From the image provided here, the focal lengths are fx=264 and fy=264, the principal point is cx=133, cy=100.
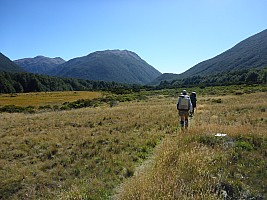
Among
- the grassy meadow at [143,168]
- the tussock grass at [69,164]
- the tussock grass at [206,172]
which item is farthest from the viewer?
the tussock grass at [69,164]

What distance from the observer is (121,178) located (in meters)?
7.67

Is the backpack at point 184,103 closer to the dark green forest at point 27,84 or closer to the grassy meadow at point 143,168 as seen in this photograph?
the grassy meadow at point 143,168

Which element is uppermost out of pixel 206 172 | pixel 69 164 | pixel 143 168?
pixel 206 172

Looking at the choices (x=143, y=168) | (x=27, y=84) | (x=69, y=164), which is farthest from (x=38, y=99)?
(x=143, y=168)

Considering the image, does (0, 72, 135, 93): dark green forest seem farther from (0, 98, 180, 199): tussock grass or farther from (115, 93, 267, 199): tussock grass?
(115, 93, 267, 199): tussock grass

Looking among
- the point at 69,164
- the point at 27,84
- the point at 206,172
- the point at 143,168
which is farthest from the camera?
the point at 27,84

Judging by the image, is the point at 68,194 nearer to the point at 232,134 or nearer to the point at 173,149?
the point at 173,149

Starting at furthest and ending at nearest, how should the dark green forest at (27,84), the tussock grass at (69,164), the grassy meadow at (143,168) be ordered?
the dark green forest at (27,84), the tussock grass at (69,164), the grassy meadow at (143,168)

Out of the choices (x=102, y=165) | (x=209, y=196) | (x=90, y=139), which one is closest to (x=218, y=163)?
(x=209, y=196)

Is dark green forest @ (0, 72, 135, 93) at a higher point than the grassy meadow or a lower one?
higher

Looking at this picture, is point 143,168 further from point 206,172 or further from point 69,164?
point 69,164

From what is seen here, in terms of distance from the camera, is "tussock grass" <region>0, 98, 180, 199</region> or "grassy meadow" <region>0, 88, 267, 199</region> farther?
"tussock grass" <region>0, 98, 180, 199</region>

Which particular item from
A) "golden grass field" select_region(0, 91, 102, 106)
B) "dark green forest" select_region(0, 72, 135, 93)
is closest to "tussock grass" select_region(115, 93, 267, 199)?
"golden grass field" select_region(0, 91, 102, 106)

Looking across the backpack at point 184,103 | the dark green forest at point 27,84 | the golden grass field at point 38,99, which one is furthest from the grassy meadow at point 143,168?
the dark green forest at point 27,84
